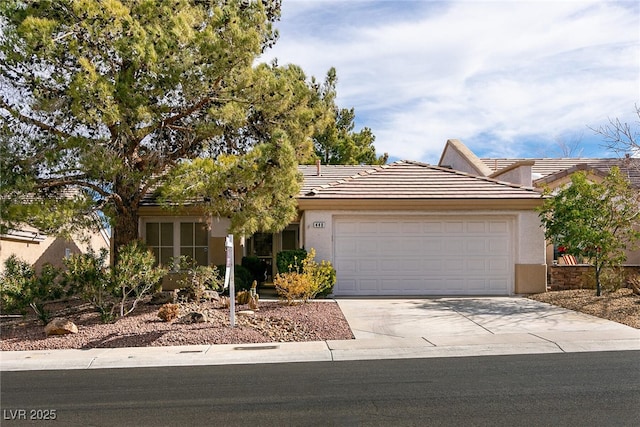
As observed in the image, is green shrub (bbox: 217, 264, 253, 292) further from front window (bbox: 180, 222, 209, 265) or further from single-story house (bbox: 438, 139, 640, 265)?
single-story house (bbox: 438, 139, 640, 265)

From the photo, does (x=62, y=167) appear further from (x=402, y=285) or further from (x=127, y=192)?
(x=402, y=285)

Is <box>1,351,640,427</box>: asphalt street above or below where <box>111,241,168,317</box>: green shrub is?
below

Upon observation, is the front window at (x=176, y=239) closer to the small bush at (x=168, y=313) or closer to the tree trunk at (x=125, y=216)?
the tree trunk at (x=125, y=216)

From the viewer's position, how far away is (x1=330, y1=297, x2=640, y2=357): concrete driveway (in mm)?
9922

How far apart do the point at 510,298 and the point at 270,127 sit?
792 cm

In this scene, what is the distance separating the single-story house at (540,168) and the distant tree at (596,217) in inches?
42.4

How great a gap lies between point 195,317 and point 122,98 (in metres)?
4.68

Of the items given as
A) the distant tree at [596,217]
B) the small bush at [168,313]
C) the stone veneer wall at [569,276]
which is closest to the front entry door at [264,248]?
the small bush at [168,313]

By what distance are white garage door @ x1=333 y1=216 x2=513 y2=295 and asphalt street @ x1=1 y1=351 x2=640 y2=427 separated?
7208 mm

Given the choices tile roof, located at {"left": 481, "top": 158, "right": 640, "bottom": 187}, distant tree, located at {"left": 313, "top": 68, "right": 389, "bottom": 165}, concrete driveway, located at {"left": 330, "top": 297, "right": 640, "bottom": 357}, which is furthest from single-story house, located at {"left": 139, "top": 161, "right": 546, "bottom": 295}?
distant tree, located at {"left": 313, "top": 68, "right": 389, "bottom": 165}

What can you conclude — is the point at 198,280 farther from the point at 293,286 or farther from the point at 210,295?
the point at 293,286

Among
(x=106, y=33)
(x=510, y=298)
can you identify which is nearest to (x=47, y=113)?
(x=106, y=33)

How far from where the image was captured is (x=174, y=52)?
38.7ft

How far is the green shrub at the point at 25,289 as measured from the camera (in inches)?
456
